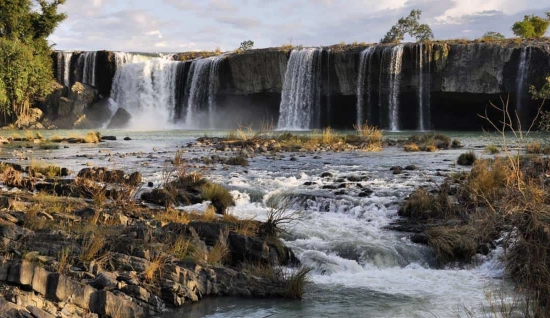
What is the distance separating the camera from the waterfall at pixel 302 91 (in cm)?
4350

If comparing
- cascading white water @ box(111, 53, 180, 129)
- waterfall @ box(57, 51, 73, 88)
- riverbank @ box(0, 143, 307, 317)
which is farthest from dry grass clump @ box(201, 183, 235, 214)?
waterfall @ box(57, 51, 73, 88)

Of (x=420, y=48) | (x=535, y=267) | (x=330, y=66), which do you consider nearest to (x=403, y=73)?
(x=420, y=48)

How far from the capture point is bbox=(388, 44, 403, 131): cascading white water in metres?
40.2

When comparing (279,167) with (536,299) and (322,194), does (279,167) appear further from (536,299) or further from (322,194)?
(536,299)

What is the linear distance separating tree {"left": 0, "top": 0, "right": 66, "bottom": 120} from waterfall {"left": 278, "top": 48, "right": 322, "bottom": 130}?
2067 cm

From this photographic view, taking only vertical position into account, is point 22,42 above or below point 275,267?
above

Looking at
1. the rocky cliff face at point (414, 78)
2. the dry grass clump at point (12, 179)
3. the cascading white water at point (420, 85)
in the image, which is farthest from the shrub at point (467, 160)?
the cascading white water at point (420, 85)

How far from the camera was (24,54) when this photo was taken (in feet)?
149

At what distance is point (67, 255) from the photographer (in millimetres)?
6664

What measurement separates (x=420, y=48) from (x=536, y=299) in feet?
119

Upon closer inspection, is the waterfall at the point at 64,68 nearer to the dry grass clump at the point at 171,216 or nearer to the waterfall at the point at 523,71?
the waterfall at the point at 523,71

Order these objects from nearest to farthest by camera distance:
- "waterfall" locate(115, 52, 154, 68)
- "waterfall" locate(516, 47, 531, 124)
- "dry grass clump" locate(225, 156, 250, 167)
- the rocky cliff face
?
"dry grass clump" locate(225, 156, 250, 167) < "waterfall" locate(516, 47, 531, 124) < the rocky cliff face < "waterfall" locate(115, 52, 154, 68)

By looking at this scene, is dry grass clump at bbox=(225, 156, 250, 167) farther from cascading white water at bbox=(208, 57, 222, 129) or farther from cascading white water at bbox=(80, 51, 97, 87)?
cascading white water at bbox=(80, 51, 97, 87)

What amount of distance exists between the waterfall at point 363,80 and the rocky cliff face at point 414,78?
90 millimetres
